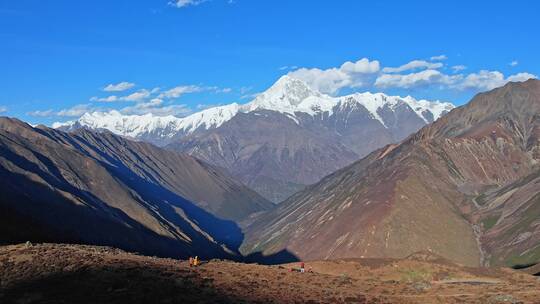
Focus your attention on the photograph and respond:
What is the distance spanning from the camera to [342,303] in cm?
5441

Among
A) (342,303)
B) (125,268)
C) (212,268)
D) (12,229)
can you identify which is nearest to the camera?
(342,303)

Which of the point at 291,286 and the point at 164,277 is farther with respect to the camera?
the point at 291,286

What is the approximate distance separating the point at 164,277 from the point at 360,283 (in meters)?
23.1

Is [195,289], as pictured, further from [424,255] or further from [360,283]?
[424,255]

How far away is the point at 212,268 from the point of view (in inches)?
2697

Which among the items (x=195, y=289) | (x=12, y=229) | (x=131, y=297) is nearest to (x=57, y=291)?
(x=131, y=297)

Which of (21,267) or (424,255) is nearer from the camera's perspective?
(21,267)

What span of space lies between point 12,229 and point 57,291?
87994 millimetres

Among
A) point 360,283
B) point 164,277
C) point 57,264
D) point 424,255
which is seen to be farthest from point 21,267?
point 424,255

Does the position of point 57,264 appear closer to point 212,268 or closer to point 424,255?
point 212,268

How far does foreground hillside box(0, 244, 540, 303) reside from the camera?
51625 millimetres

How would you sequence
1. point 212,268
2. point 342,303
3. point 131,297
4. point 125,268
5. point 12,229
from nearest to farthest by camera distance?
point 131,297, point 342,303, point 125,268, point 212,268, point 12,229

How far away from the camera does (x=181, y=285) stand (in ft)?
181

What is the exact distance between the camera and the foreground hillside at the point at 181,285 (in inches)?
2032
